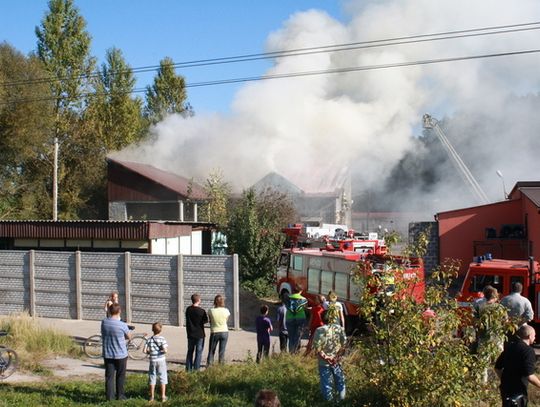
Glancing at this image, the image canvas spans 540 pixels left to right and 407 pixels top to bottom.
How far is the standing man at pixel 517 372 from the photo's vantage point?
7.24 meters

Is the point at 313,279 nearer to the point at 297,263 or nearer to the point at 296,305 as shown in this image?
the point at 297,263

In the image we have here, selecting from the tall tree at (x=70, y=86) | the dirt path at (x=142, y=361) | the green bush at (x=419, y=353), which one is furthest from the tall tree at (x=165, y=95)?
the green bush at (x=419, y=353)

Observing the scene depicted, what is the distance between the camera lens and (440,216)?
27891 millimetres

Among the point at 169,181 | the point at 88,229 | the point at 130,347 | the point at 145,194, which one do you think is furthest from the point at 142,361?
the point at 169,181

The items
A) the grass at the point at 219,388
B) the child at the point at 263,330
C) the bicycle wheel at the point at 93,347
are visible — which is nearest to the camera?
the grass at the point at 219,388

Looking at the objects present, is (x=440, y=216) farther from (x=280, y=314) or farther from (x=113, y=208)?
(x=113, y=208)

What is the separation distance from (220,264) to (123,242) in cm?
491

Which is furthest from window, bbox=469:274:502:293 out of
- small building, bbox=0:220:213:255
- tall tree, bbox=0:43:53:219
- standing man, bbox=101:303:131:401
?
tall tree, bbox=0:43:53:219

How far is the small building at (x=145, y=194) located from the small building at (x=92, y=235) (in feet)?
52.6

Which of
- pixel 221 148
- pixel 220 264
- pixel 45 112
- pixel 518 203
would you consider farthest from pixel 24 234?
pixel 221 148

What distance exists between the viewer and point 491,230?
87.7 ft

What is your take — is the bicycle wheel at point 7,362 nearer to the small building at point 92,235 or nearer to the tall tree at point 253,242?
the small building at point 92,235

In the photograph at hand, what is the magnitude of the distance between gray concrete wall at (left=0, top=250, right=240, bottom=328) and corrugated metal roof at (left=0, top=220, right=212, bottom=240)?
1810mm

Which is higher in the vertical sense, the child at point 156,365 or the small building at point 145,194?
the small building at point 145,194
